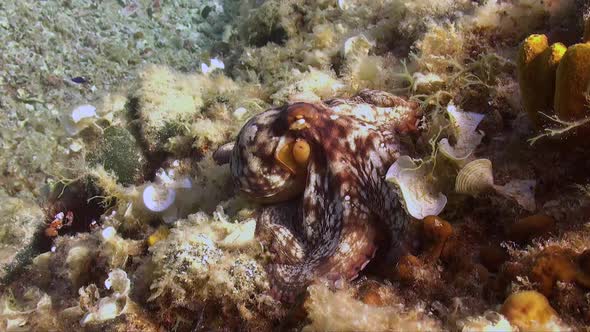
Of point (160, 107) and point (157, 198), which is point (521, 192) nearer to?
point (157, 198)

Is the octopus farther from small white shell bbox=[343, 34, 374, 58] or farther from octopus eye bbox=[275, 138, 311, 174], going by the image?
small white shell bbox=[343, 34, 374, 58]

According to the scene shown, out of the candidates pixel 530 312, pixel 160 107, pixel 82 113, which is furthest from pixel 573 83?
pixel 82 113

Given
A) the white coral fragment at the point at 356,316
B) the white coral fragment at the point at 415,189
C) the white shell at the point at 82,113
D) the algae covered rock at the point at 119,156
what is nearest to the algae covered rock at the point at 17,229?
the algae covered rock at the point at 119,156

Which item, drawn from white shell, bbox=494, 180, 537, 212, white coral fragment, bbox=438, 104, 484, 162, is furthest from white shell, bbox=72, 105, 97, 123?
white shell, bbox=494, 180, 537, 212

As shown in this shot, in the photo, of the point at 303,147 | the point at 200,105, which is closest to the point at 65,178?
the point at 200,105

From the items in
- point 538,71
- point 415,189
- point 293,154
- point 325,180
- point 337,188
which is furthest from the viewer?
point 293,154

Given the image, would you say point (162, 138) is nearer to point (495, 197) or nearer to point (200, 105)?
point (200, 105)
